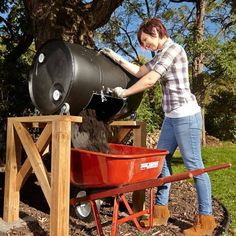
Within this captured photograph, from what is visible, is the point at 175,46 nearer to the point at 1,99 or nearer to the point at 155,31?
the point at 155,31

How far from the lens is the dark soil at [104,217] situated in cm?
370

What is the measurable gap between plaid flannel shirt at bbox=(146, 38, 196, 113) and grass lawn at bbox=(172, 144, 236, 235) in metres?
1.38

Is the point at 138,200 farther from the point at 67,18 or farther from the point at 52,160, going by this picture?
the point at 67,18

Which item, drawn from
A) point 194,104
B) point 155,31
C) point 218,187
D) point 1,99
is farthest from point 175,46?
point 1,99

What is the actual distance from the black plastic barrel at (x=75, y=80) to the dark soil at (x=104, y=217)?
3.37ft

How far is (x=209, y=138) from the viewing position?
50.7 ft

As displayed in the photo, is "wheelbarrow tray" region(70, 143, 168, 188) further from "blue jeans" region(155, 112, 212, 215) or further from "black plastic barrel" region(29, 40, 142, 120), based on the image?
"black plastic barrel" region(29, 40, 142, 120)

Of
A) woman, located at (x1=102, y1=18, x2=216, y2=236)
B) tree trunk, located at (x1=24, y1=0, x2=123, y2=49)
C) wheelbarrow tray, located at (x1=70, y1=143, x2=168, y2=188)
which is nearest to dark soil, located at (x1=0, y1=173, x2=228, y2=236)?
woman, located at (x1=102, y1=18, x2=216, y2=236)

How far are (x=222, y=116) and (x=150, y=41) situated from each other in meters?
13.1

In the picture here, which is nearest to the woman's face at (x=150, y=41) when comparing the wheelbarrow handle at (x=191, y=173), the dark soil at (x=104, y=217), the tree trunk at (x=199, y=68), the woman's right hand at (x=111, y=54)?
the woman's right hand at (x=111, y=54)

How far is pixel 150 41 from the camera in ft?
11.6

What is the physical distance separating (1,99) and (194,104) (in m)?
4.34

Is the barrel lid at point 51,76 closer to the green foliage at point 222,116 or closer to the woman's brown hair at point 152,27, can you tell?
the woman's brown hair at point 152,27

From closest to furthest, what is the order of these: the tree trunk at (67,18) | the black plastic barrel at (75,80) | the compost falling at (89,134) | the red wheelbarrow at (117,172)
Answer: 1. the red wheelbarrow at (117,172)
2. the black plastic barrel at (75,80)
3. the compost falling at (89,134)
4. the tree trunk at (67,18)
